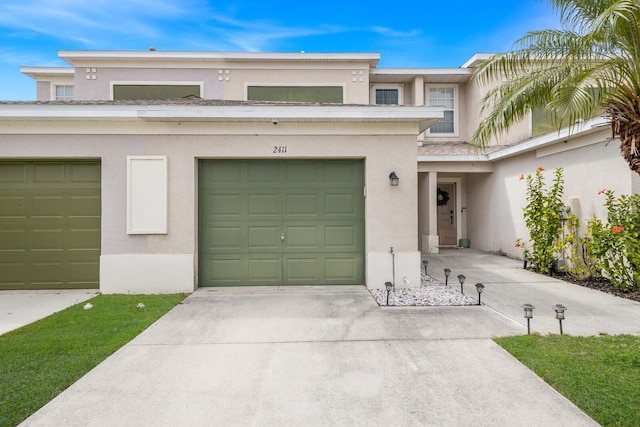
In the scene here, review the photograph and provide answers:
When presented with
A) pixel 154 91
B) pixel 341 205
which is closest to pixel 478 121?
pixel 341 205

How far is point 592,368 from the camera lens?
3.63 metres

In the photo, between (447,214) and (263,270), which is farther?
(447,214)

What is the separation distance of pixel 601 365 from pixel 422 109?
4918 mm

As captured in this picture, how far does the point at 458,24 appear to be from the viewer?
595 inches

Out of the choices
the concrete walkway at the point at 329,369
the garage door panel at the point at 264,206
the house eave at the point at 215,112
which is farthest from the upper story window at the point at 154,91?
the concrete walkway at the point at 329,369

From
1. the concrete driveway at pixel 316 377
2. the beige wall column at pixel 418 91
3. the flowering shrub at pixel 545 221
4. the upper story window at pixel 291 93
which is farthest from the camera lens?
the beige wall column at pixel 418 91

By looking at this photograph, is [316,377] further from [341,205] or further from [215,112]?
[215,112]

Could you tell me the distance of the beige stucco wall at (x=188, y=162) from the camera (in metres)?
7.01

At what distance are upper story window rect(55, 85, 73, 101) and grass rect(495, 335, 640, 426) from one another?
17.2 m

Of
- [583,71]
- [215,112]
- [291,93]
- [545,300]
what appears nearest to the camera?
[583,71]

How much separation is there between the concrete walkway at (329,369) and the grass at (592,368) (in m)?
0.16

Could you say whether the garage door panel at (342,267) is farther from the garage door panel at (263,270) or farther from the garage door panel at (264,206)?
the garage door panel at (264,206)

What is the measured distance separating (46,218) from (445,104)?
14.2m

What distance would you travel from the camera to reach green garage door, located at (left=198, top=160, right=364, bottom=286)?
7391 millimetres
